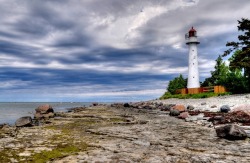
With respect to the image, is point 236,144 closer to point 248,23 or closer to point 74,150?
point 74,150

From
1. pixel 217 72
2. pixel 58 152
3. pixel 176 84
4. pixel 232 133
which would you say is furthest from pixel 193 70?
pixel 58 152

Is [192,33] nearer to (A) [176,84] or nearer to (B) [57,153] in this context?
(A) [176,84]

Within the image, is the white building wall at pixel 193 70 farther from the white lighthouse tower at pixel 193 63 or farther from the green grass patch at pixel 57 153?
the green grass patch at pixel 57 153

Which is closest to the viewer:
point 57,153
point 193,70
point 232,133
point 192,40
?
point 57,153

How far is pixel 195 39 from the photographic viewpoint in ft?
185

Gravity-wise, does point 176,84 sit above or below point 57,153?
above

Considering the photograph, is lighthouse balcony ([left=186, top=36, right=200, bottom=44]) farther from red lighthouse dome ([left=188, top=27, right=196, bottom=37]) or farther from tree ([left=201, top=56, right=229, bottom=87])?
tree ([left=201, top=56, right=229, bottom=87])

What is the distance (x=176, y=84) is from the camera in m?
70.8

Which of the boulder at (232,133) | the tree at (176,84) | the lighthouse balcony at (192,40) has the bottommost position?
the boulder at (232,133)

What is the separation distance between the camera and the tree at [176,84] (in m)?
70.2

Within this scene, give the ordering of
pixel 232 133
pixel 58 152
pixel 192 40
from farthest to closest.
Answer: pixel 192 40
pixel 232 133
pixel 58 152

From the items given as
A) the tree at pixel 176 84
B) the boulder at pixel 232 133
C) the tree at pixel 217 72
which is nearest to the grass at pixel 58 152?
the boulder at pixel 232 133

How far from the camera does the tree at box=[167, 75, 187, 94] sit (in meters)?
70.2

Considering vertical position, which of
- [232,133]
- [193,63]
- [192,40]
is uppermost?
[192,40]
